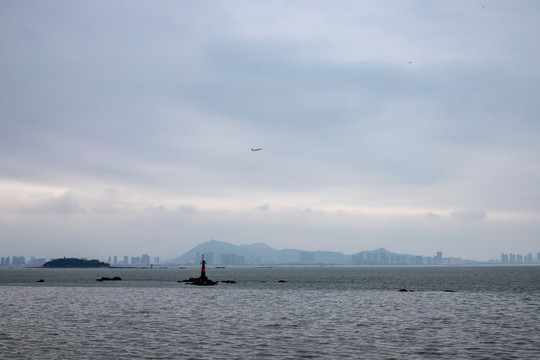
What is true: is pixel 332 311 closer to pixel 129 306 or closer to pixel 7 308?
pixel 129 306

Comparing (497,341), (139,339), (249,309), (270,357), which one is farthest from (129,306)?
(497,341)

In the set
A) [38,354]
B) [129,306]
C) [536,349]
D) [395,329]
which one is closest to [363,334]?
[395,329]

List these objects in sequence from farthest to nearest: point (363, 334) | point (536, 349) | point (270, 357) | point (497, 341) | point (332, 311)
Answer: point (332, 311) < point (363, 334) < point (497, 341) < point (536, 349) < point (270, 357)

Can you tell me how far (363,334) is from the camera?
1948 inches

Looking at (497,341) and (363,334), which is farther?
(363,334)

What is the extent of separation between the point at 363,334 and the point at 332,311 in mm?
22845

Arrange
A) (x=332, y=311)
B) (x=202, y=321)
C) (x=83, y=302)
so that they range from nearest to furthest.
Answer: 1. (x=202, y=321)
2. (x=332, y=311)
3. (x=83, y=302)

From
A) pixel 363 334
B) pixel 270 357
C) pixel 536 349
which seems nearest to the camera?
pixel 270 357

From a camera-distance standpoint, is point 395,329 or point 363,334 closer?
point 363,334

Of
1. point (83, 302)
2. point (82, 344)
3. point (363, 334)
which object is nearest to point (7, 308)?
point (83, 302)

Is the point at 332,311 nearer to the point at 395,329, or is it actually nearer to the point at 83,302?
the point at 395,329

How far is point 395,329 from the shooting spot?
174 feet

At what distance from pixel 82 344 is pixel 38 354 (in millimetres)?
5028

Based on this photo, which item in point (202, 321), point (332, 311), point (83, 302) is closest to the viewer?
point (202, 321)
